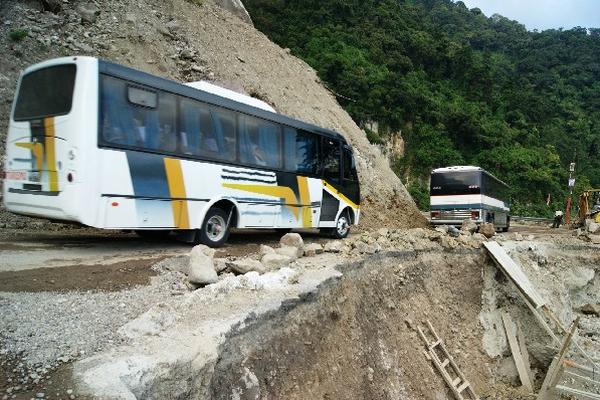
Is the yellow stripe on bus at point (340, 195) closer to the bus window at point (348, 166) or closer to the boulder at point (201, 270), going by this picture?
the bus window at point (348, 166)

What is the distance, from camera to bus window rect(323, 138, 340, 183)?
11578 millimetres

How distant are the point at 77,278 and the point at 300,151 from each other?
644cm

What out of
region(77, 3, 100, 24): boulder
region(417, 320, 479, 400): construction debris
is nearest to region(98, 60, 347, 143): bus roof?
region(417, 320, 479, 400): construction debris

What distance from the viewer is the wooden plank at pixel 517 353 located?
989 cm

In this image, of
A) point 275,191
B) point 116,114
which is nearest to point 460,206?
point 275,191

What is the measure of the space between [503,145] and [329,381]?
157ft

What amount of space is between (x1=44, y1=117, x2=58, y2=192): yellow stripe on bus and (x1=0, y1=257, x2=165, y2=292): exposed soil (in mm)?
1460

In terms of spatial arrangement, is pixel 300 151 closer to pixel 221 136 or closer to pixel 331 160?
pixel 331 160

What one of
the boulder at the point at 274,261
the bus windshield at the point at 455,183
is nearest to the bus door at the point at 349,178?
the boulder at the point at 274,261

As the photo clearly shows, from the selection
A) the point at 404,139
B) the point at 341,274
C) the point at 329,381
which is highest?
the point at 404,139

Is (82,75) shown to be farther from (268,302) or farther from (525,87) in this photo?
(525,87)

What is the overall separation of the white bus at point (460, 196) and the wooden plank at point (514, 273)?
8645mm

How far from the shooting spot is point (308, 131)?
11.0 meters

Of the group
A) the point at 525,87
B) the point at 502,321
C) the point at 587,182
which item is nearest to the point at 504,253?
the point at 502,321
